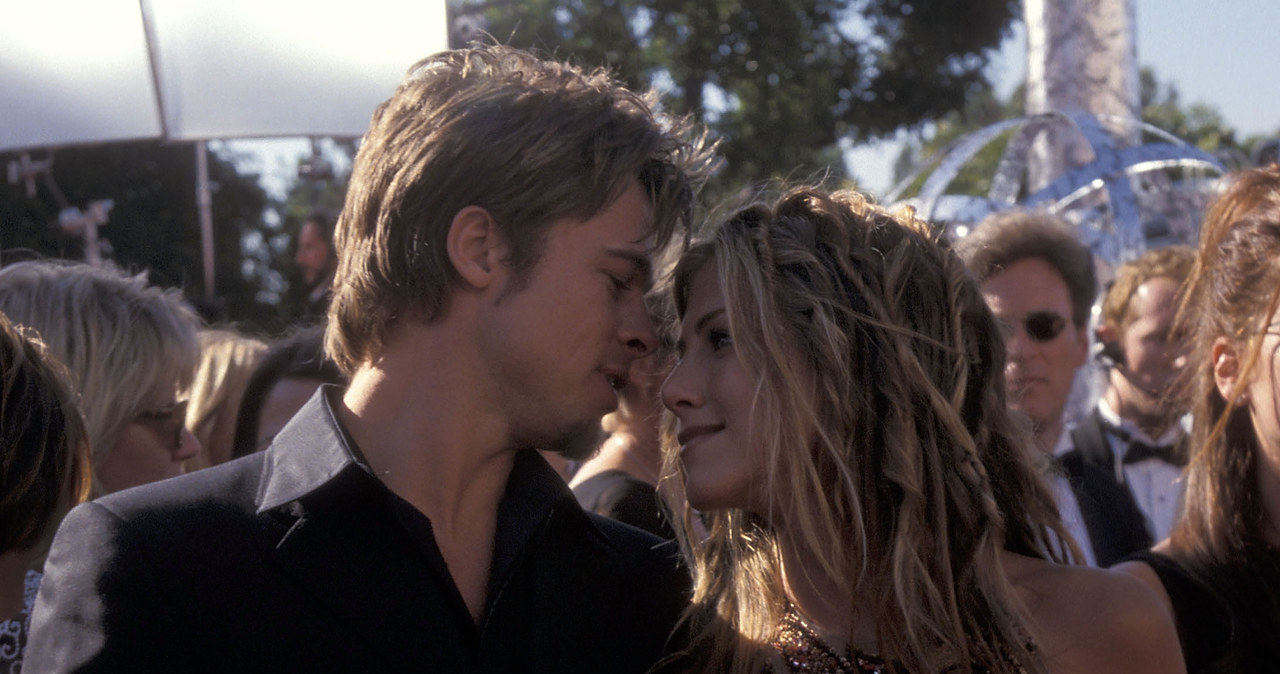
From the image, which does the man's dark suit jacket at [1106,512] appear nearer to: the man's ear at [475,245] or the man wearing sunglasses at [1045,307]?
the man wearing sunglasses at [1045,307]

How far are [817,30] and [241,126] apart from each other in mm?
14931

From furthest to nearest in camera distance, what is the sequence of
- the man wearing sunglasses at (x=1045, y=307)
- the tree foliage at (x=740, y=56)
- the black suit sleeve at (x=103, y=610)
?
the tree foliage at (x=740, y=56)
the man wearing sunglasses at (x=1045, y=307)
the black suit sleeve at (x=103, y=610)

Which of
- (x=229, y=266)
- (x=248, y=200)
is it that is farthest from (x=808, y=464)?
(x=248, y=200)

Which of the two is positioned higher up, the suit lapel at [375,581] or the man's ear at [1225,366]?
the man's ear at [1225,366]

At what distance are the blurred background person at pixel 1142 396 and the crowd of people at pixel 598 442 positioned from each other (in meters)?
1.82

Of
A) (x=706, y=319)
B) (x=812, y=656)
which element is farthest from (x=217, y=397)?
(x=812, y=656)

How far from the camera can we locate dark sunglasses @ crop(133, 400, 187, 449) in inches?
137

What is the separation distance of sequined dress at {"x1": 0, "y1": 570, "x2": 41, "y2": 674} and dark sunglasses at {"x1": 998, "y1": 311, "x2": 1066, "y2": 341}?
305 centimetres

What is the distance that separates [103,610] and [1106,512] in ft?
10.7

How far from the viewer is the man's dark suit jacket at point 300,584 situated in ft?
6.35

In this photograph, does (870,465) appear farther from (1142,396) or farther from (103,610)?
(1142,396)

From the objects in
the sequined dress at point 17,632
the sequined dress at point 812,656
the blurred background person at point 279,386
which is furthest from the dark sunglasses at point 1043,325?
the sequined dress at point 17,632

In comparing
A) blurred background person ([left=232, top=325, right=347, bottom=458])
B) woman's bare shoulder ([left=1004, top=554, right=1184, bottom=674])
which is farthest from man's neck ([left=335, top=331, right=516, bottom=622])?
blurred background person ([left=232, top=325, right=347, bottom=458])

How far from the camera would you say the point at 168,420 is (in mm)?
3557
